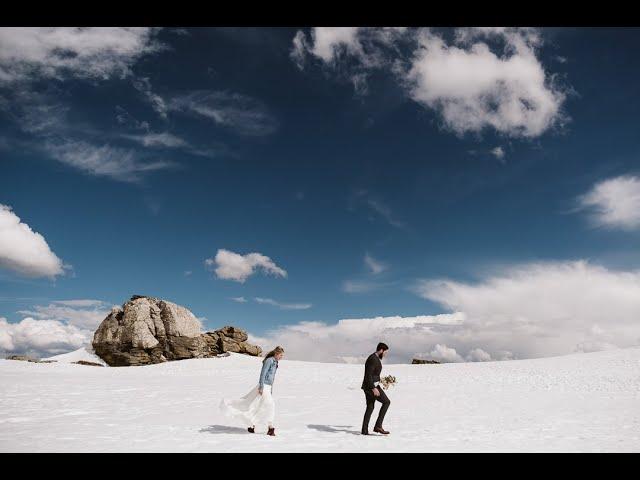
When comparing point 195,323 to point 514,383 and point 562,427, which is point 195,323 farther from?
point 562,427

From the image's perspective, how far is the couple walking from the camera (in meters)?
10.9

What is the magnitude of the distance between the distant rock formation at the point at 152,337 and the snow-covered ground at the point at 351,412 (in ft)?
38.4

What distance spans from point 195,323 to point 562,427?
35817 mm

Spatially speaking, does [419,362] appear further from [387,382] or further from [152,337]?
[152,337]

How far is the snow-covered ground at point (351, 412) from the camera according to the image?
31.2ft

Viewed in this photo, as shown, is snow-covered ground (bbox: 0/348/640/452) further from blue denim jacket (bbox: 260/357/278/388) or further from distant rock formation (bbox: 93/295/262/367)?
distant rock formation (bbox: 93/295/262/367)

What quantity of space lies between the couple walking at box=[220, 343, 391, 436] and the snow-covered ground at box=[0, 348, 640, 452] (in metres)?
0.41

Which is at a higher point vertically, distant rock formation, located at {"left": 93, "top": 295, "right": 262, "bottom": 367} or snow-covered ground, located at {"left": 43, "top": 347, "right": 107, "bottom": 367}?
distant rock formation, located at {"left": 93, "top": 295, "right": 262, "bottom": 367}

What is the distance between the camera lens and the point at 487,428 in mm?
11984

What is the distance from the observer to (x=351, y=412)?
50.4ft

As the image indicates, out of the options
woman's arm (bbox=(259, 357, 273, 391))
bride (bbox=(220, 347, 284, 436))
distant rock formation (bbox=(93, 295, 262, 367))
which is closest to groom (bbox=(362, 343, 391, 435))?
bride (bbox=(220, 347, 284, 436))

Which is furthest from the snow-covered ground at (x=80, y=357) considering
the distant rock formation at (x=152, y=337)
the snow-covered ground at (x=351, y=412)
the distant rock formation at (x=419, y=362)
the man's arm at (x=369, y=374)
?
the man's arm at (x=369, y=374)

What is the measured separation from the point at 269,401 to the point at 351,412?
212 inches
